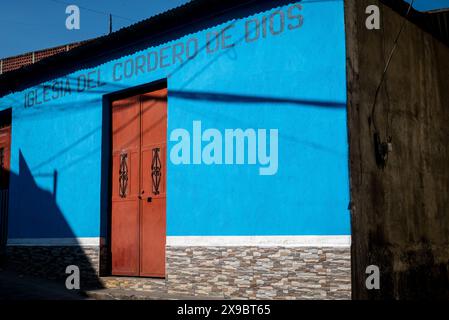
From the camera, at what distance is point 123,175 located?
10.4m

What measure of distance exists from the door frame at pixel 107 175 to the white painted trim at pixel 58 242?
18 cm

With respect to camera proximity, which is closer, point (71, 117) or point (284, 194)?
point (284, 194)

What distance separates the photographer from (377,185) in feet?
26.3

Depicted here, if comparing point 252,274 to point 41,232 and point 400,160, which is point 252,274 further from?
point 41,232

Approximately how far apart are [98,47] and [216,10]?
2951mm

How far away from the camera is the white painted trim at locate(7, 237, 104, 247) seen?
34.0 feet

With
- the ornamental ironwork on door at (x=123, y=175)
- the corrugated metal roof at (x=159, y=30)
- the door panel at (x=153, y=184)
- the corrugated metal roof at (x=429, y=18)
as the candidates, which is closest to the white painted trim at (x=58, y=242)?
the ornamental ironwork on door at (x=123, y=175)

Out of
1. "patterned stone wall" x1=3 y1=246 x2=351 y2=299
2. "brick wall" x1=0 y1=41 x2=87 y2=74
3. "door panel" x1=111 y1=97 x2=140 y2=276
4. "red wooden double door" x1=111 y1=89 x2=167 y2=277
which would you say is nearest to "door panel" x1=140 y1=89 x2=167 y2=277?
"red wooden double door" x1=111 y1=89 x2=167 y2=277

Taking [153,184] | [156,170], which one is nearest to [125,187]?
[153,184]

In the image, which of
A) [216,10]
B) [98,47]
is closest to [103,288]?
[98,47]

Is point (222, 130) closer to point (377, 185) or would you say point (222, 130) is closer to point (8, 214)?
point (377, 185)

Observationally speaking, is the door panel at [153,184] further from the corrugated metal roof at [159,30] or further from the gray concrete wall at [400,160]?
the gray concrete wall at [400,160]
